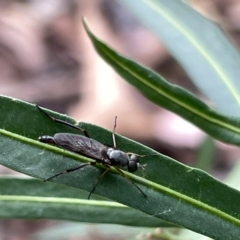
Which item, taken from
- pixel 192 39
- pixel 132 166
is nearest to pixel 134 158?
pixel 132 166

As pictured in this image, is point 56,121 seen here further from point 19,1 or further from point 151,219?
point 19,1

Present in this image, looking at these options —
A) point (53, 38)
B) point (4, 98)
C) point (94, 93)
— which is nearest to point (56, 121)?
point (4, 98)

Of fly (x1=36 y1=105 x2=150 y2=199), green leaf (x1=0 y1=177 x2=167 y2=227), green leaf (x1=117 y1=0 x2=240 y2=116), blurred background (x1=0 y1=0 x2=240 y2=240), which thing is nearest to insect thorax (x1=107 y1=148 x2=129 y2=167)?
fly (x1=36 y1=105 x2=150 y2=199)

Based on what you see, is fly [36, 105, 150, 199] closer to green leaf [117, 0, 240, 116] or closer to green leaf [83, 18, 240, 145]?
green leaf [83, 18, 240, 145]

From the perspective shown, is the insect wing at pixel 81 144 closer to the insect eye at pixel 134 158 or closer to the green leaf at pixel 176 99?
the insect eye at pixel 134 158

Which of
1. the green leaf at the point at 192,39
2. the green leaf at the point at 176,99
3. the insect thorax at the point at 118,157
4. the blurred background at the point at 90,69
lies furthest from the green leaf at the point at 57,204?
the blurred background at the point at 90,69
